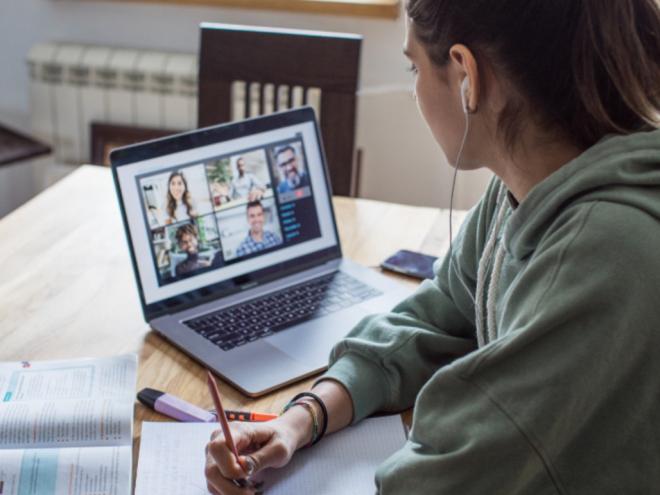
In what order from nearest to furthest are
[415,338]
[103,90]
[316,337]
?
[415,338]
[316,337]
[103,90]

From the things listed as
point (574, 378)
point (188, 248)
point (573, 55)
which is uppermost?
point (573, 55)

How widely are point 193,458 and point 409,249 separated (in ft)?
2.29

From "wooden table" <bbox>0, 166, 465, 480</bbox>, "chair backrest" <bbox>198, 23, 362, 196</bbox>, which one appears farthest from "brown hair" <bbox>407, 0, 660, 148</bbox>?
"chair backrest" <bbox>198, 23, 362, 196</bbox>

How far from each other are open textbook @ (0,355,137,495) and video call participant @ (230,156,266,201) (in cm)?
30

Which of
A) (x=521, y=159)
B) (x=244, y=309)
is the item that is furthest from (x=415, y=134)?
(x=521, y=159)

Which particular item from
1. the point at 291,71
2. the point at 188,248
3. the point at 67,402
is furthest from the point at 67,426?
the point at 291,71

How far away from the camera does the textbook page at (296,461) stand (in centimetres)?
97

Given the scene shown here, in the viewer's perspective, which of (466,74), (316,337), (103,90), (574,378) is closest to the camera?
(574,378)

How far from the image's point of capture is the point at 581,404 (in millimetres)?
761

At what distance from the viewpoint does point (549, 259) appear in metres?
0.79

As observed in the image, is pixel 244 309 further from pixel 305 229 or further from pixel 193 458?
pixel 193 458

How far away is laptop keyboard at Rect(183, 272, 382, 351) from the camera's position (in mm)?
1263

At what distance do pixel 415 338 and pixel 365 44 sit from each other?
1672 mm

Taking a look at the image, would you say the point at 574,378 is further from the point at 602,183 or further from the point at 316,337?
the point at 316,337
